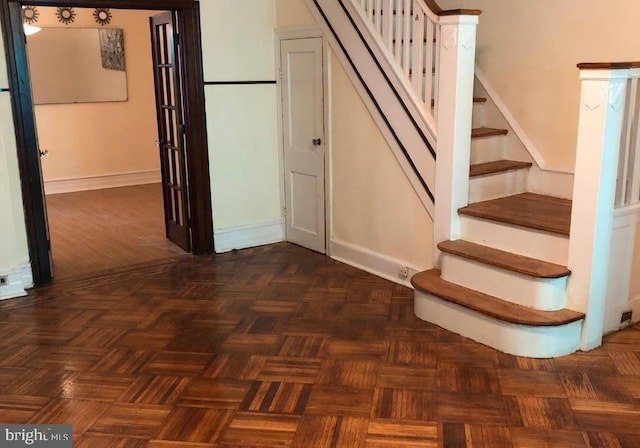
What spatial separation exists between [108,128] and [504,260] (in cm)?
650

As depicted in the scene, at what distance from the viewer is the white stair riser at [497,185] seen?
13.4ft

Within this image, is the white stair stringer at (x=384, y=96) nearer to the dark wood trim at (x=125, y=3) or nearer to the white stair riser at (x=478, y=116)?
the white stair riser at (x=478, y=116)

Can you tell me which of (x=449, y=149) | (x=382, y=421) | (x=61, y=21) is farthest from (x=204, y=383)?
(x=61, y=21)

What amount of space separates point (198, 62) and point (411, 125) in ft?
6.33

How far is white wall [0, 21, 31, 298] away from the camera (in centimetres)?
429

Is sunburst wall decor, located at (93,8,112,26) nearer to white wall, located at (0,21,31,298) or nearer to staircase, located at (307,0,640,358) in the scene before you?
white wall, located at (0,21,31,298)

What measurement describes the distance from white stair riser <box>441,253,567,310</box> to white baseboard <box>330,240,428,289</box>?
57 centimetres

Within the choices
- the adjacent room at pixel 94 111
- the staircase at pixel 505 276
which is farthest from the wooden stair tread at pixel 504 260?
the adjacent room at pixel 94 111

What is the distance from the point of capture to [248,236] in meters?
5.58

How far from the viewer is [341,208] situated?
16.6 ft

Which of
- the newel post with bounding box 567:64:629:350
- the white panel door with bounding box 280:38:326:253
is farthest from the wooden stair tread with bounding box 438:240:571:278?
the white panel door with bounding box 280:38:326:253

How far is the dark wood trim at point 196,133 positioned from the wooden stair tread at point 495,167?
2237mm

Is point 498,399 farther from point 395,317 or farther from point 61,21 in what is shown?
point 61,21

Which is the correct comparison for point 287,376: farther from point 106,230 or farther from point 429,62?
point 106,230
